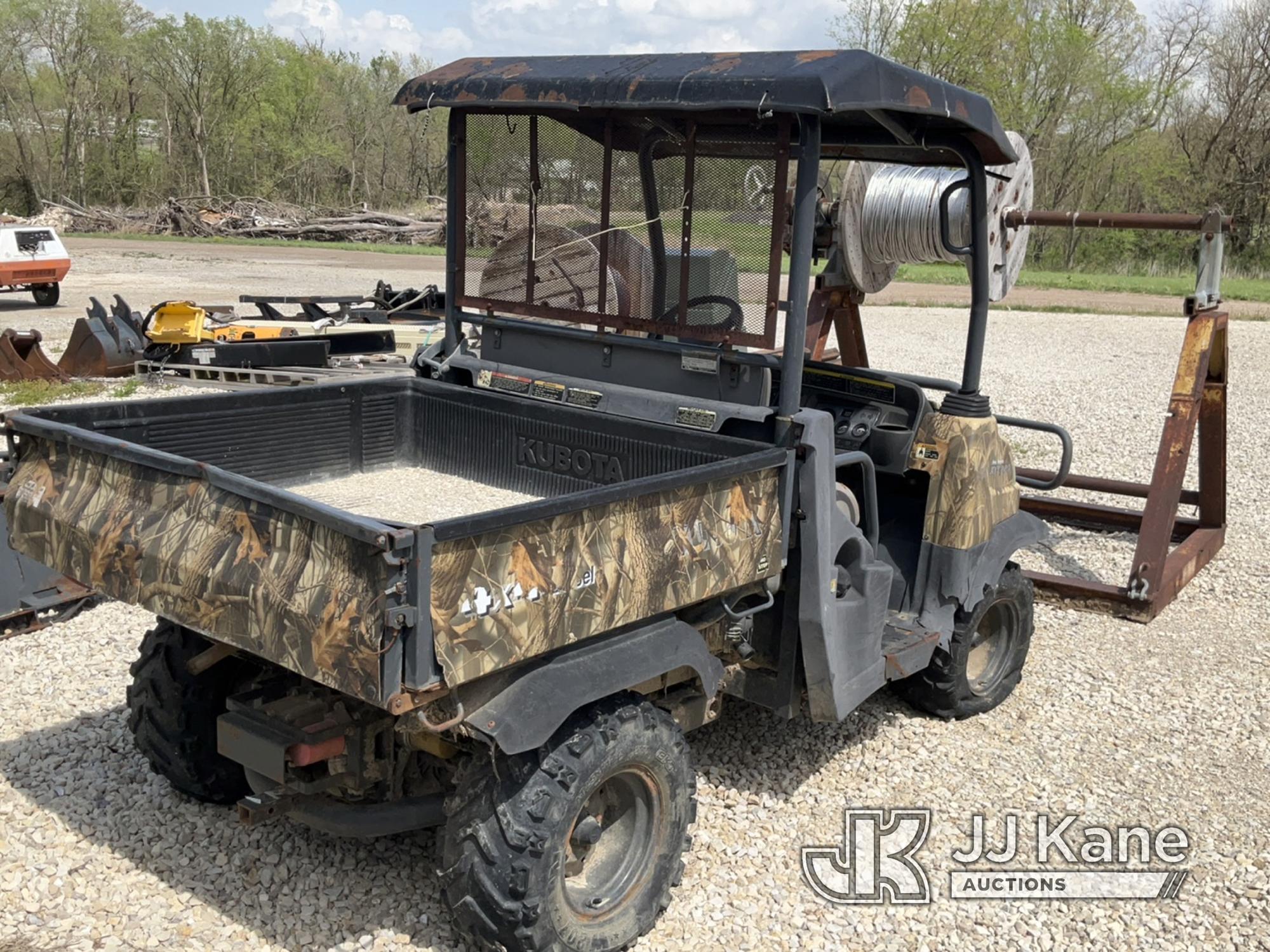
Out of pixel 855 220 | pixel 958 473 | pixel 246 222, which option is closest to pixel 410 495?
pixel 958 473

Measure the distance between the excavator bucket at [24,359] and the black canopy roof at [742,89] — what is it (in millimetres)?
9447

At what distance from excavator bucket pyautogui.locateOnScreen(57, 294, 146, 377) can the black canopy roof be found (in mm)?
9180

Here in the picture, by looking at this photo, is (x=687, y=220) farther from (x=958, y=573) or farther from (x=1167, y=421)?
(x=1167, y=421)

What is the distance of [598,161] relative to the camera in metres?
4.40

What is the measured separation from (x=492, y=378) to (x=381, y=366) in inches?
332

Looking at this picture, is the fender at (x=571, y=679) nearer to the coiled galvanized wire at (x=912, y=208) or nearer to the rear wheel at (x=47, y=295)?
the coiled galvanized wire at (x=912, y=208)

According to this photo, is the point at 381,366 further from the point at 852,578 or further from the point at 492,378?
the point at 852,578

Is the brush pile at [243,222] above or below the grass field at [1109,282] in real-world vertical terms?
above

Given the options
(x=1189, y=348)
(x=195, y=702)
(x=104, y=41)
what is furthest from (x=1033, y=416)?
(x=104, y=41)

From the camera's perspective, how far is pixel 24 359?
40.8ft

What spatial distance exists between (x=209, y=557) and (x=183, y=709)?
1169mm

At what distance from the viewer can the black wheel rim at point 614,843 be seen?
3420 mm

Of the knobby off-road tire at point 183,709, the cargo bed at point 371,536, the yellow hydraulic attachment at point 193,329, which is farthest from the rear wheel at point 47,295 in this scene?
the knobby off-road tire at point 183,709

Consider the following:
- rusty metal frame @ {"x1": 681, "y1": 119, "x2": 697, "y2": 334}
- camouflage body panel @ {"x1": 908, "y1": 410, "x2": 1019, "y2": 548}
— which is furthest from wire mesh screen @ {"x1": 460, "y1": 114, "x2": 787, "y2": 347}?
camouflage body panel @ {"x1": 908, "y1": 410, "x2": 1019, "y2": 548}
